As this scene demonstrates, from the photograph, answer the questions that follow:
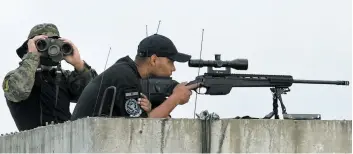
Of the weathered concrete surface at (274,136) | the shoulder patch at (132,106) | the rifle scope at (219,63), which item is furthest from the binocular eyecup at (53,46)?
the weathered concrete surface at (274,136)

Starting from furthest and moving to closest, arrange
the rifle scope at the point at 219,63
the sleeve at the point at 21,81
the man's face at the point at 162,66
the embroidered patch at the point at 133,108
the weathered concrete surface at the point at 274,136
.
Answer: the sleeve at the point at 21,81
the man's face at the point at 162,66
the rifle scope at the point at 219,63
the embroidered patch at the point at 133,108
the weathered concrete surface at the point at 274,136

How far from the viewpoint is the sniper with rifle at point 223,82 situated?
9.52 m

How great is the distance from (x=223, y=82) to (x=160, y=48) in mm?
693

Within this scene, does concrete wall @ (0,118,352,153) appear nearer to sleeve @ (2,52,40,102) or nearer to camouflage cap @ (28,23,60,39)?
sleeve @ (2,52,40,102)

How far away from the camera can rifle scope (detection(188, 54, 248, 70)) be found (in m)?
9.44

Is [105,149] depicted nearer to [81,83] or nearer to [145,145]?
[145,145]

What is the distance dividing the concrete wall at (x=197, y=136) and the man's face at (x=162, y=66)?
2.07 m

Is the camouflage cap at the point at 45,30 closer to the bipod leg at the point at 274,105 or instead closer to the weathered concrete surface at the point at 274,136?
the bipod leg at the point at 274,105

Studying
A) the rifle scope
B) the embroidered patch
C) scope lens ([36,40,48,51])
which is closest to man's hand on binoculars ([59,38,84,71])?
scope lens ([36,40,48,51])

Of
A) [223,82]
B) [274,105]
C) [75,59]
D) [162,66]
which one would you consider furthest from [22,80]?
[274,105]

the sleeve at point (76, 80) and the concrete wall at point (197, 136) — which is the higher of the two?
the sleeve at point (76, 80)

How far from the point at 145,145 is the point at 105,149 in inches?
12.1

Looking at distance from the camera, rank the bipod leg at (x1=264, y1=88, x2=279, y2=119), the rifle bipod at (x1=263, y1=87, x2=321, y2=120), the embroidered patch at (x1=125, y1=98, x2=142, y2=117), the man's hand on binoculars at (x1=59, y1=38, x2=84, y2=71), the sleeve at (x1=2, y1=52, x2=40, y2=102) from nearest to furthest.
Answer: the rifle bipod at (x1=263, y1=87, x2=321, y2=120)
the embroidered patch at (x1=125, y1=98, x2=142, y2=117)
the bipod leg at (x1=264, y1=88, x2=279, y2=119)
the sleeve at (x1=2, y1=52, x2=40, y2=102)
the man's hand on binoculars at (x1=59, y1=38, x2=84, y2=71)

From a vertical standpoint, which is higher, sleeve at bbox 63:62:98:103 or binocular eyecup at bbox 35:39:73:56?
binocular eyecup at bbox 35:39:73:56
